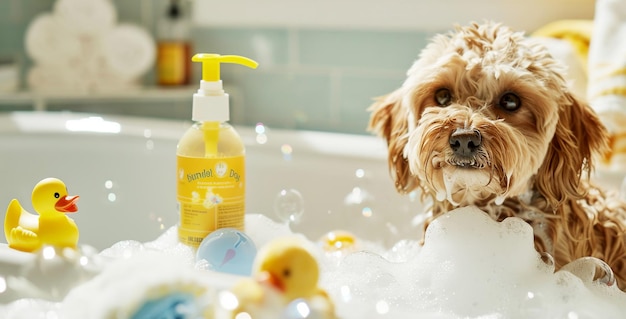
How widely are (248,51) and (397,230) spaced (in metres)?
1.05

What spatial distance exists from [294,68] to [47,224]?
1.50 m

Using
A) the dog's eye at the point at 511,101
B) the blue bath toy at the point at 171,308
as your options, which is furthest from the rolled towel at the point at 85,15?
the blue bath toy at the point at 171,308

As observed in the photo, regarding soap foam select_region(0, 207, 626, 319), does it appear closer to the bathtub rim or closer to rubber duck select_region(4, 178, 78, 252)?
rubber duck select_region(4, 178, 78, 252)

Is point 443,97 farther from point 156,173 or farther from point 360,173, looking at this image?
point 156,173

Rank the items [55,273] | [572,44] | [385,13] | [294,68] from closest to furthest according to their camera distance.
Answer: [55,273], [572,44], [385,13], [294,68]

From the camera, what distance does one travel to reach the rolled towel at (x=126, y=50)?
254cm

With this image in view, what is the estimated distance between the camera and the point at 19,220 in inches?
42.8

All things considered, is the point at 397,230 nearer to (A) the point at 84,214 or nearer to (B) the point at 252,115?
(A) the point at 84,214

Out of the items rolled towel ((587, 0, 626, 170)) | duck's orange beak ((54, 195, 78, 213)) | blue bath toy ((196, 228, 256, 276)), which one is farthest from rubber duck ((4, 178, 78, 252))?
rolled towel ((587, 0, 626, 170))

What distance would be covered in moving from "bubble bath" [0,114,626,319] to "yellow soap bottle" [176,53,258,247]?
0.18ft

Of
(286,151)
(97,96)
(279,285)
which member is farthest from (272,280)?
(97,96)

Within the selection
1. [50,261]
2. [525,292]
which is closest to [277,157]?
[525,292]

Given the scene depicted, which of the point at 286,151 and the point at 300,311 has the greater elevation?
the point at 300,311

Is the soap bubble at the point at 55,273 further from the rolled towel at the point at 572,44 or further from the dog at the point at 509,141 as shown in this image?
the rolled towel at the point at 572,44
